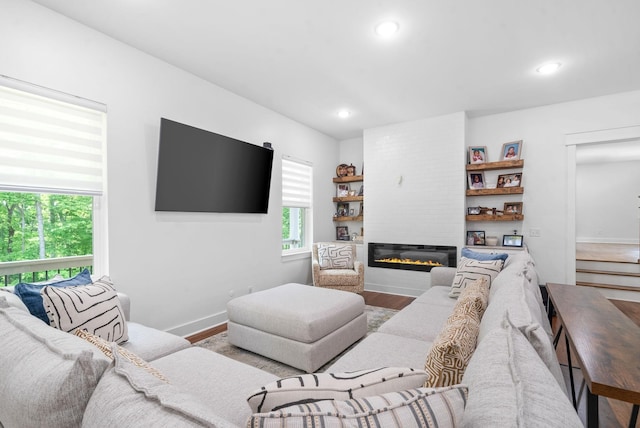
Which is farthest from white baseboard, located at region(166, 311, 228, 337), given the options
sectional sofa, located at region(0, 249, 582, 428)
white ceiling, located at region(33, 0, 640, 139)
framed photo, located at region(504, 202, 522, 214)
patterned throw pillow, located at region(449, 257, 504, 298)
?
framed photo, located at region(504, 202, 522, 214)

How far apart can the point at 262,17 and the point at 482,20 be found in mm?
1619

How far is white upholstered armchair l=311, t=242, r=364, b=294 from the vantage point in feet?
13.5

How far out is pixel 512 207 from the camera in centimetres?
→ 420

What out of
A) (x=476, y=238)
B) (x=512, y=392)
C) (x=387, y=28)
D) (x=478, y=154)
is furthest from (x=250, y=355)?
(x=478, y=154)

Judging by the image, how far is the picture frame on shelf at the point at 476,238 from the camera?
4.32 m

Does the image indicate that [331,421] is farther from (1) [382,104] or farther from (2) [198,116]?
(1) [382,104]

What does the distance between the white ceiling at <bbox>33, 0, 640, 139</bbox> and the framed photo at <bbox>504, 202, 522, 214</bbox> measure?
1325mm

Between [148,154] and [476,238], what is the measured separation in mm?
4168

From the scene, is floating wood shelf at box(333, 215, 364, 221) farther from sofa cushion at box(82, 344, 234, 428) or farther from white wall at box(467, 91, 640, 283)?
sofa cushion at box(82, 344, 234, 428)

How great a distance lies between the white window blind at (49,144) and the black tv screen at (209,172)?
1.59 feet

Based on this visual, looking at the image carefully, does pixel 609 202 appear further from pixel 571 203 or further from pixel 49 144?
pixel 49 144

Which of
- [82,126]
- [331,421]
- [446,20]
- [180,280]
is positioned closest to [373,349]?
[331,421]

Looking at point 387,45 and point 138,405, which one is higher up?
point 387,45

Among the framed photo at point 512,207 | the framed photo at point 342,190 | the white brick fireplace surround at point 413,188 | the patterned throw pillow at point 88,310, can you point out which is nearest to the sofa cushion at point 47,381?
the patterned throw pillow at point 88,310
